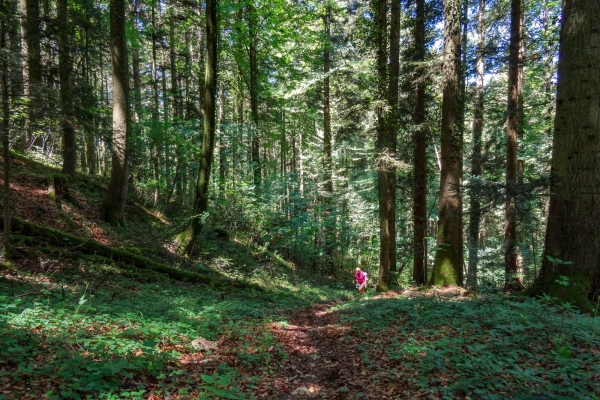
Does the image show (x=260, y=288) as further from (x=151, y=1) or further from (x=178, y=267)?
(x=151, y=1)

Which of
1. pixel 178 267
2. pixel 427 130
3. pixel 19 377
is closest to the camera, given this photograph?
pixel 19 377

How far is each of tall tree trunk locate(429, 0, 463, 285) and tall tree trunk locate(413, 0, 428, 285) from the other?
2745 millimetres

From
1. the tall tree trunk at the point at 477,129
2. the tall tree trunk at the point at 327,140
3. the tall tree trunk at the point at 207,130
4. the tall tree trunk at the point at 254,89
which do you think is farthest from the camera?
the tall tree trunk at the point at 327,140

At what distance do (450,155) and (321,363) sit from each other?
633cm

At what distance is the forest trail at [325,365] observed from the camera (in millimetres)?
3963

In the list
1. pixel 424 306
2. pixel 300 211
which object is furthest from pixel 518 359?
pixel 300 211

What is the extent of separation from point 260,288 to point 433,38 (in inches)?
458

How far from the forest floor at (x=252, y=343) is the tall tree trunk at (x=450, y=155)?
2.38 feet

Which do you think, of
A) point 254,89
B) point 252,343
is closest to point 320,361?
point 252,343

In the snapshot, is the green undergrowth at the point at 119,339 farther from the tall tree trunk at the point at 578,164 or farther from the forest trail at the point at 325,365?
the tall tree trunk at the point at 578,164

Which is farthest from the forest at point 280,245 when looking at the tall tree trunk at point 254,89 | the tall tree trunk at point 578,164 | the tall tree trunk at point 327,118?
the tall tree trunk at point 327,118

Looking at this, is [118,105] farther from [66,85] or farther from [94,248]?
[94,248]

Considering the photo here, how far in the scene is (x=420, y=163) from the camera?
1220cm

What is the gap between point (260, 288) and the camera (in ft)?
37.4
